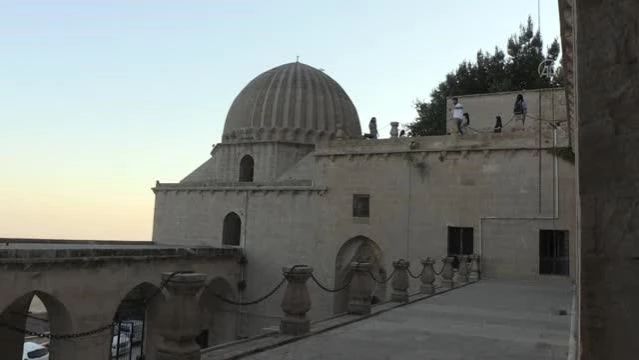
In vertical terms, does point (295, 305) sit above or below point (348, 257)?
above

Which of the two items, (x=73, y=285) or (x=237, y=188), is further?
(x=237, y=188)

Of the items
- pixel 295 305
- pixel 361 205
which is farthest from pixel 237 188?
pixel 295 305

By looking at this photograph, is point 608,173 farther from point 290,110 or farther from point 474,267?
point 290,110

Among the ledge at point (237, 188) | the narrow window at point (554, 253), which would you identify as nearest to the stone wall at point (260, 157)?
the ledge at point (237, 188)

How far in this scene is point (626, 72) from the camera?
3.08m

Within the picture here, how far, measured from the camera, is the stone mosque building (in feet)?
67.1

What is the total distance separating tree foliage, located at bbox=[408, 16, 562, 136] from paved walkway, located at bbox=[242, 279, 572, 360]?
77.3 ft

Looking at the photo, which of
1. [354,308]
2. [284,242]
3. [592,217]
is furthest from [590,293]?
[284,242]

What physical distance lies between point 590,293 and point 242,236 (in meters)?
25.2

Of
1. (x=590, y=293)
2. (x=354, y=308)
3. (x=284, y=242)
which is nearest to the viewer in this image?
(x=590, y=293)

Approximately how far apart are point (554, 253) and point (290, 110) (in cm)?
1621

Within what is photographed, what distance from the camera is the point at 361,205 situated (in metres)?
24.7

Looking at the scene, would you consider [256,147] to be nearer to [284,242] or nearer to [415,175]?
[284,242]

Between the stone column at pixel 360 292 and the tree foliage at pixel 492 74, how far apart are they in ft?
81.7
